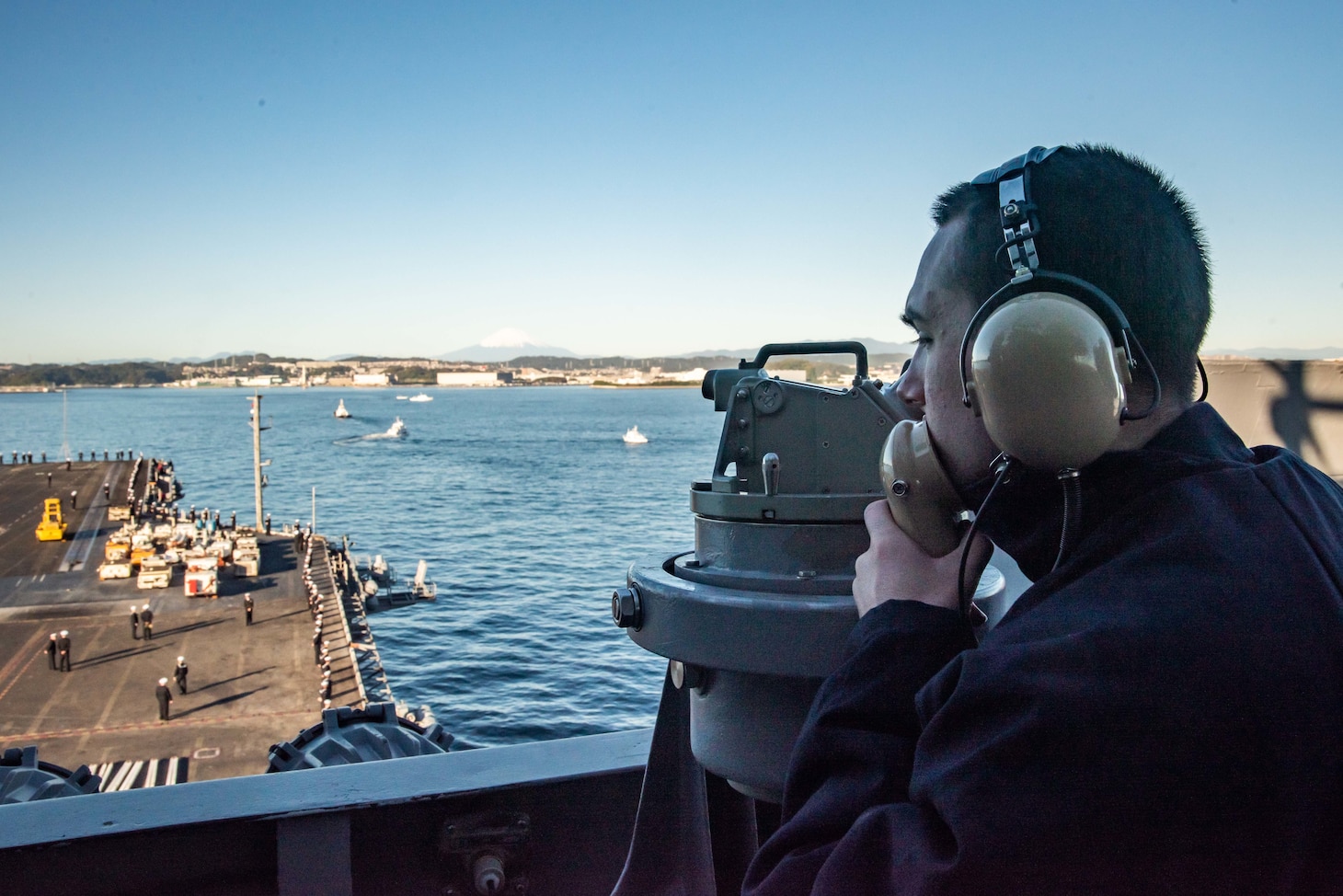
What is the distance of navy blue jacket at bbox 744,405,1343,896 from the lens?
0.93 meters

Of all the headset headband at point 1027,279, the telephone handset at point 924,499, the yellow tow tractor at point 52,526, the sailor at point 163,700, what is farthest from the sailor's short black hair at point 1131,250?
the yellow tow tractor at point 52,526

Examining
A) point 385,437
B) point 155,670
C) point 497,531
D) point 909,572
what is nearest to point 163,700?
point 155,670

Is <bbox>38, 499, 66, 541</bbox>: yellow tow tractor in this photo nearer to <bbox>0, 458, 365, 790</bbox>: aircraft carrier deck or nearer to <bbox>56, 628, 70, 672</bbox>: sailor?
<bbox>0, 458, 365, 790</bbox>: aircraft carrier deck

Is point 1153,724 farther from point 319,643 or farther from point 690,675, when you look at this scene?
point 319,643

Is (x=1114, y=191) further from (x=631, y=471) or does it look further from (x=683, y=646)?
(x=631, y=471)

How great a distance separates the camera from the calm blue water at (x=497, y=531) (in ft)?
100

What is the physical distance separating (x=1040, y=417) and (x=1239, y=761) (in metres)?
0.41

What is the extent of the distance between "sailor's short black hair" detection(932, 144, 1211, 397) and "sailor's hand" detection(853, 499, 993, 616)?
367 millimetres

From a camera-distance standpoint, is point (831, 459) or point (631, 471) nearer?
point (831, 459)

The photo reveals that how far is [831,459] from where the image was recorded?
2.07 metres

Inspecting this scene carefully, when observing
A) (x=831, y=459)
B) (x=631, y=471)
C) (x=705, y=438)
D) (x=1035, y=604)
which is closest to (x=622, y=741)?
(x=831, y=459)

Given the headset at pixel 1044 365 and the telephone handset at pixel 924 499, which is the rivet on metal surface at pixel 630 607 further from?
the headset at pixel 1044 365

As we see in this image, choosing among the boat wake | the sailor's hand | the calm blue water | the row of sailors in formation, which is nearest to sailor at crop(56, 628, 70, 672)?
the row of sailors in formation

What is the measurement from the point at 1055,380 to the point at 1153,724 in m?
0.40
